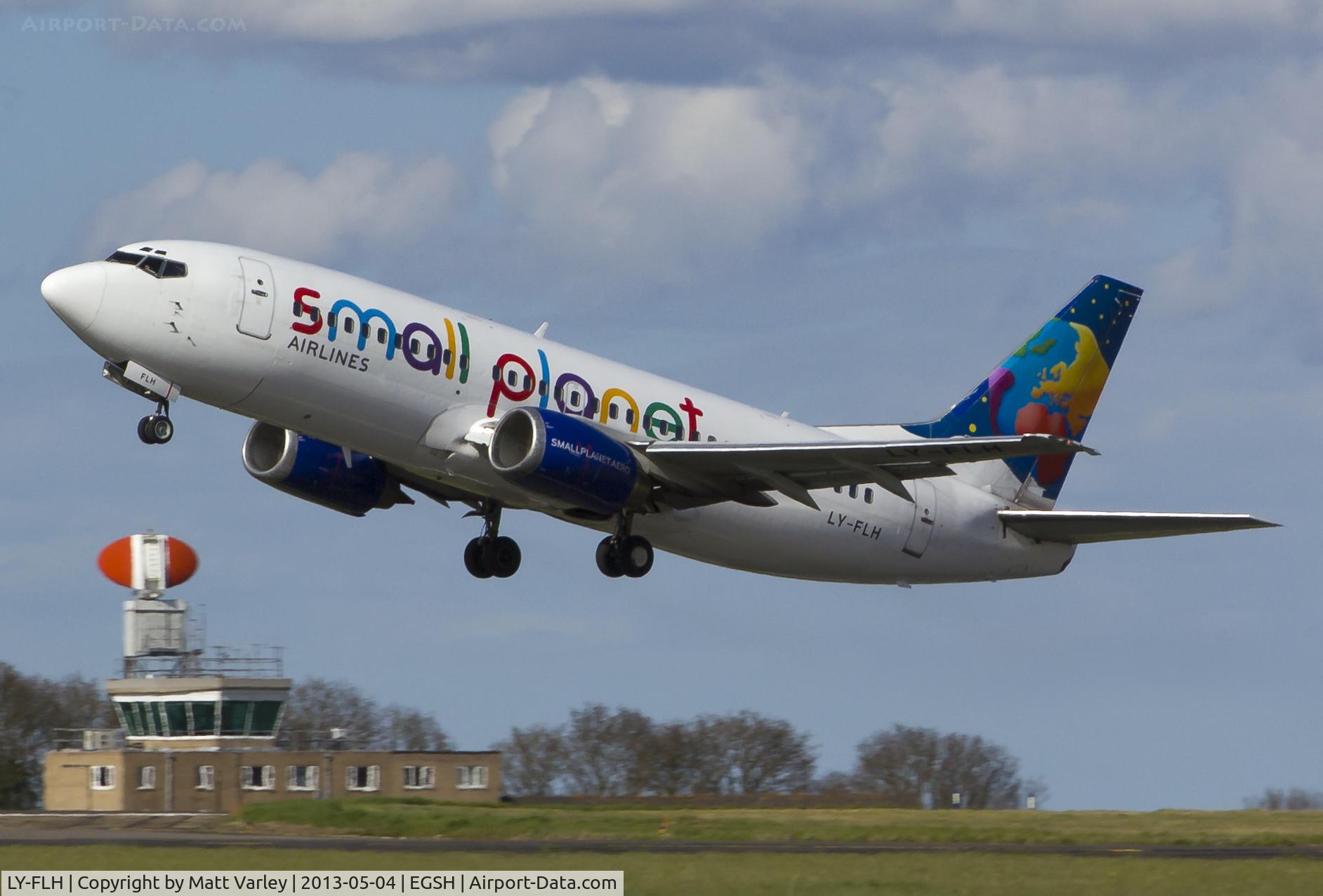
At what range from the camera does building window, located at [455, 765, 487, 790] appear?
236 feet

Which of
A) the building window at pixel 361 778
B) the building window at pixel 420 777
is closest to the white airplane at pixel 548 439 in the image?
the building window at pixel 361 778

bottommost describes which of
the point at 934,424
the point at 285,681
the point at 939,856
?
the point at 939,856

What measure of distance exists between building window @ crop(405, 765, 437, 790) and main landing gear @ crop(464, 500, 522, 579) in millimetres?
27609

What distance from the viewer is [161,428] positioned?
1467 inches

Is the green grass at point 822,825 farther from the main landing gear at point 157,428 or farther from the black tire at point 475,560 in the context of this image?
the main landing gear at point 157,428

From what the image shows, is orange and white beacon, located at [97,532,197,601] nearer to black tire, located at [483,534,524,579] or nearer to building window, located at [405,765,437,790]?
building window, located at [405,765,437,790]

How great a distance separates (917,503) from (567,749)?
59.0 meters

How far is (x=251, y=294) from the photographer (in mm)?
36938

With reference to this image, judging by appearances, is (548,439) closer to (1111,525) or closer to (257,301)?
(257,301)

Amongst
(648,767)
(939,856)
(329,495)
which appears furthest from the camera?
(648,767)

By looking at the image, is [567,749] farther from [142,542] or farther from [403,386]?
[403,386]

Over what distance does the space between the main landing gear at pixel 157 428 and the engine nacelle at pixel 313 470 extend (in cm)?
523

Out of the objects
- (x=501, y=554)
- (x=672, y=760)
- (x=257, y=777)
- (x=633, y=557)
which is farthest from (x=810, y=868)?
(x=672, y=760)

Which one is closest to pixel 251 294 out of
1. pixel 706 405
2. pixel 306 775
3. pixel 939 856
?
pixel 706 405
